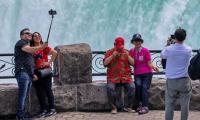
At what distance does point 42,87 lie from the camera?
9.52 meters

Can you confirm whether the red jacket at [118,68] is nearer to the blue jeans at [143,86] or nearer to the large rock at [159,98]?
the blue jeans at [143,86]

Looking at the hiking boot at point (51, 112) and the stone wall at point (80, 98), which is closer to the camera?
the hiking boot at point (51, 112)

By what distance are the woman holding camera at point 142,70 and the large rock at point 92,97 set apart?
631mm

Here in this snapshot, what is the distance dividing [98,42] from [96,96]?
12833mm

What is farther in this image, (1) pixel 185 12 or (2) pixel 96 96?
(1) pixel 185 12

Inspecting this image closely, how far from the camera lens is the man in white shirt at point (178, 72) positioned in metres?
7.76

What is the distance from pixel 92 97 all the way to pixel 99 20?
A: 13986mm

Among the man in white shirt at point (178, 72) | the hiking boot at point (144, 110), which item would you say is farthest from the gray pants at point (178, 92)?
the hiking boot at point (144, 110)

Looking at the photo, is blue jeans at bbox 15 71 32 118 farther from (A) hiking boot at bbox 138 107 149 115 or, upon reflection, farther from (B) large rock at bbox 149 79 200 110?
(B) large rock at bbox 149 79 200 110

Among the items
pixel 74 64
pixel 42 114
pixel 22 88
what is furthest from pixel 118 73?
pixel 22 88

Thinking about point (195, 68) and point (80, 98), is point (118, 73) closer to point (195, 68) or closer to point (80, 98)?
point (80, 98)

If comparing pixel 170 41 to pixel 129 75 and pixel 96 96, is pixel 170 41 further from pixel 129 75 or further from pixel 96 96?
pixel 96 96

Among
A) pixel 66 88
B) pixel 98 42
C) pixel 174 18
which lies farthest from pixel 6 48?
pixel 66 88

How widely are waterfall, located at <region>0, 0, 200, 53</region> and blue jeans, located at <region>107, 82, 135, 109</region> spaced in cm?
1244
